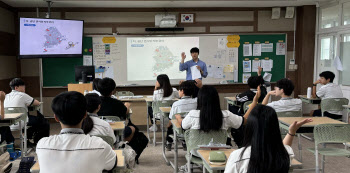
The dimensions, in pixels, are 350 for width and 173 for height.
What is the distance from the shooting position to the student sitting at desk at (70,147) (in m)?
1.75

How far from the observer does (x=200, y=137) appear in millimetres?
2963

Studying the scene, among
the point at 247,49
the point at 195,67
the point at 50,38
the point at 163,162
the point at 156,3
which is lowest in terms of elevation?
the point at 163,162

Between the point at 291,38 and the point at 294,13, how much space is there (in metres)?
0.61

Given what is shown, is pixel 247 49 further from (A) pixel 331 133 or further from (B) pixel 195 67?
(A) pixel 331 133

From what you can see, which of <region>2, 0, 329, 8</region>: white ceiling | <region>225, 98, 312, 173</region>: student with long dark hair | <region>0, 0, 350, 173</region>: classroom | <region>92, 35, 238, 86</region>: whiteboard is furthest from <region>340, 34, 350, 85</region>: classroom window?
<region>225, 98, 312, 173</region>: student with long dark hair

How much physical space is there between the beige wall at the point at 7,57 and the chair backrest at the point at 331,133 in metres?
5.95

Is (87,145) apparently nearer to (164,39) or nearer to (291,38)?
(164,39)

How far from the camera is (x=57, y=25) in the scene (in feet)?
21.9

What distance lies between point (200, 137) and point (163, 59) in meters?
4.75

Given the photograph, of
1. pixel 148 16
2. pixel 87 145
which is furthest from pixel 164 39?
pixel 87 145

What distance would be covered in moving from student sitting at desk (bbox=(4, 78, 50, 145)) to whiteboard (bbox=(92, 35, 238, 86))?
92.1 inches

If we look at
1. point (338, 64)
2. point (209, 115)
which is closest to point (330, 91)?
point (338, 64)

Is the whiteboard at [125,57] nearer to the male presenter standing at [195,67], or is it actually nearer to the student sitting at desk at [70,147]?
the male presenter standing at [195,67]

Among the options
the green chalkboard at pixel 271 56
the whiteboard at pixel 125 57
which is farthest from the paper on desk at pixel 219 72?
the green chalkboard at pixel 271 56
